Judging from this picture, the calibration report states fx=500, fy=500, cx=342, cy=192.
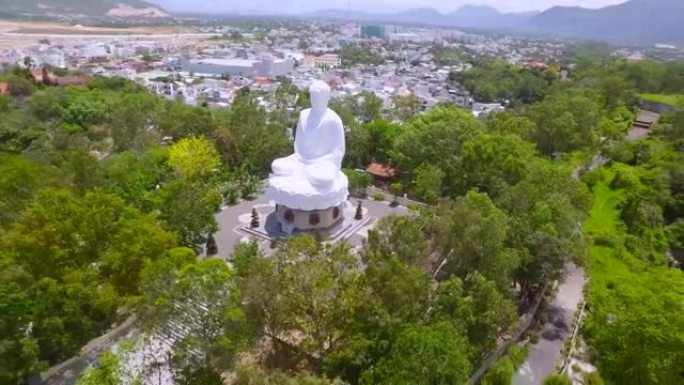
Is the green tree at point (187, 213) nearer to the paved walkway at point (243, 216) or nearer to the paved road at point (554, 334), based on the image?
the paved walkway at point (243, 216)

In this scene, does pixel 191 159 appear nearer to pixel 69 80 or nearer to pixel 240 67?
pixel 69 80

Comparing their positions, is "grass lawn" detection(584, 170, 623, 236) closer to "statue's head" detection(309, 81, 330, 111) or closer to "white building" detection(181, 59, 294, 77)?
"statue's head" detection(309, 81, 330, 111)

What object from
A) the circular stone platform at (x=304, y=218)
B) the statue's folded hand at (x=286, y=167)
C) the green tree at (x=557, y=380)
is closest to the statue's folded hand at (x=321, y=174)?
the statue's folded hand at (x=286, y=167)

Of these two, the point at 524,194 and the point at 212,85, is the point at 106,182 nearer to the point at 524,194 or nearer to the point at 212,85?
the point at 524,194

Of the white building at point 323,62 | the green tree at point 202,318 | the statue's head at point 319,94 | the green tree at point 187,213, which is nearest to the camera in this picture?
the green tree at point 202,318

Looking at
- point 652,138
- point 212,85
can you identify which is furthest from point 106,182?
point 212,85

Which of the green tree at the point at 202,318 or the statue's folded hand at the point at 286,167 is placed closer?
the green tree at the point at 202,318

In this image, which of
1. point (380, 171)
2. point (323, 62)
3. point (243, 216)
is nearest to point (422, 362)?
point (243, 216)
